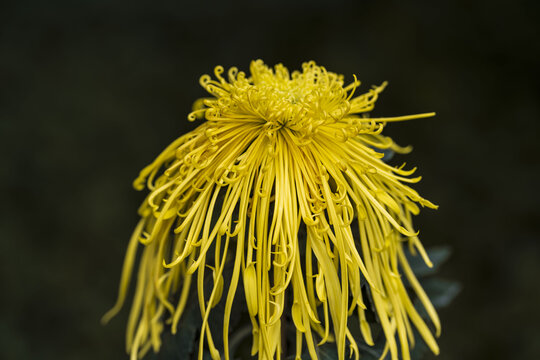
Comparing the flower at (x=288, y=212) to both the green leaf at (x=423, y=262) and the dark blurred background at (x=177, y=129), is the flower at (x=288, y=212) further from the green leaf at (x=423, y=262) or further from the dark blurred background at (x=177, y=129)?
the dark blurred background at (x=177, y=129)

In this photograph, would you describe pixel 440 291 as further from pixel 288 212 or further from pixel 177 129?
pixel 177 129

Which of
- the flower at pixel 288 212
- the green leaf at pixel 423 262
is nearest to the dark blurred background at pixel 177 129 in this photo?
the green leaf at pixel 423 262

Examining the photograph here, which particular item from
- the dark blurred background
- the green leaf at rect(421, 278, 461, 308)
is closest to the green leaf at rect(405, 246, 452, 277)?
the green leaf at rect(421, 278, 461, 308)

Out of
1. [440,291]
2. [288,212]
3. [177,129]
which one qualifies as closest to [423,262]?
[440,291]

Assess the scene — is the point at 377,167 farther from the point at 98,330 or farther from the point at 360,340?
the point at 98,330

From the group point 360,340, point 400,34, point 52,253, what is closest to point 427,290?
point 360,340

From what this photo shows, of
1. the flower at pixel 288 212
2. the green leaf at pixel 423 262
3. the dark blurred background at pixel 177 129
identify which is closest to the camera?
the flower at pixel 288 212
